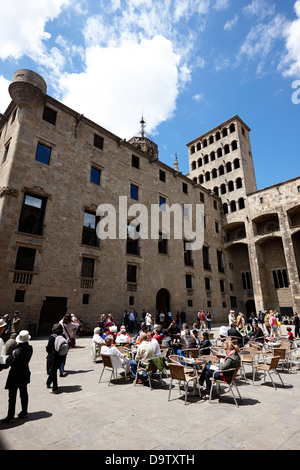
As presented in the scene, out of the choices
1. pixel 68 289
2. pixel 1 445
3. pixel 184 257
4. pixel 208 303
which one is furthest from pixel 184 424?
pixel 208 303

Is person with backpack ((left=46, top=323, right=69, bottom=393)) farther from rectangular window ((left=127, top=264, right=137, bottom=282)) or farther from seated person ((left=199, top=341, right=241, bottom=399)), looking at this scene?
rectangular window ((left=127, top=264, right=137, bottom=282))

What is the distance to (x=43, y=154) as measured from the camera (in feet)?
51.0

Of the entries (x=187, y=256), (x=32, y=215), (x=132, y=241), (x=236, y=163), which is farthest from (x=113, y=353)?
(x=236, y=163)

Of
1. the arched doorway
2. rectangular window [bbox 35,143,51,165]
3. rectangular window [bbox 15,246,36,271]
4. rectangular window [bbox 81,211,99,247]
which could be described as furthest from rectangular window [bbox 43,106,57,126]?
→ the arched doorway

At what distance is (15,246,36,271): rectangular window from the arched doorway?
1166cm

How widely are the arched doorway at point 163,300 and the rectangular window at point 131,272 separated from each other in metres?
4.01

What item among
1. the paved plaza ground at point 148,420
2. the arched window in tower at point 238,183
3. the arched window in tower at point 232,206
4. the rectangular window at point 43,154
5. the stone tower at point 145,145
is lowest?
the paved plaza ground at point 148,420

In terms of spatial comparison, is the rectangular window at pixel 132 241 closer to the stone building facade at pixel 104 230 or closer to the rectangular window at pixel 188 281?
the stone building facade at pixel 104 230

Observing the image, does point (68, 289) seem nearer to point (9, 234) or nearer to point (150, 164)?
point (9, 234)

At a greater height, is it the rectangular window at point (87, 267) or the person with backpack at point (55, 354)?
the rectangular window at point (87, 267)

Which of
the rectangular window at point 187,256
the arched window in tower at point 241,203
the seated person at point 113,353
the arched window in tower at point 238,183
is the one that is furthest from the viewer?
the arched window in tower at point 238,183

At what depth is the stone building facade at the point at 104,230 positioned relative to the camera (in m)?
13.8

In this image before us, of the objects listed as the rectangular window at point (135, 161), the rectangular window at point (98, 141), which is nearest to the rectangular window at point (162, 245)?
the rectangular window at point (135, 161)
